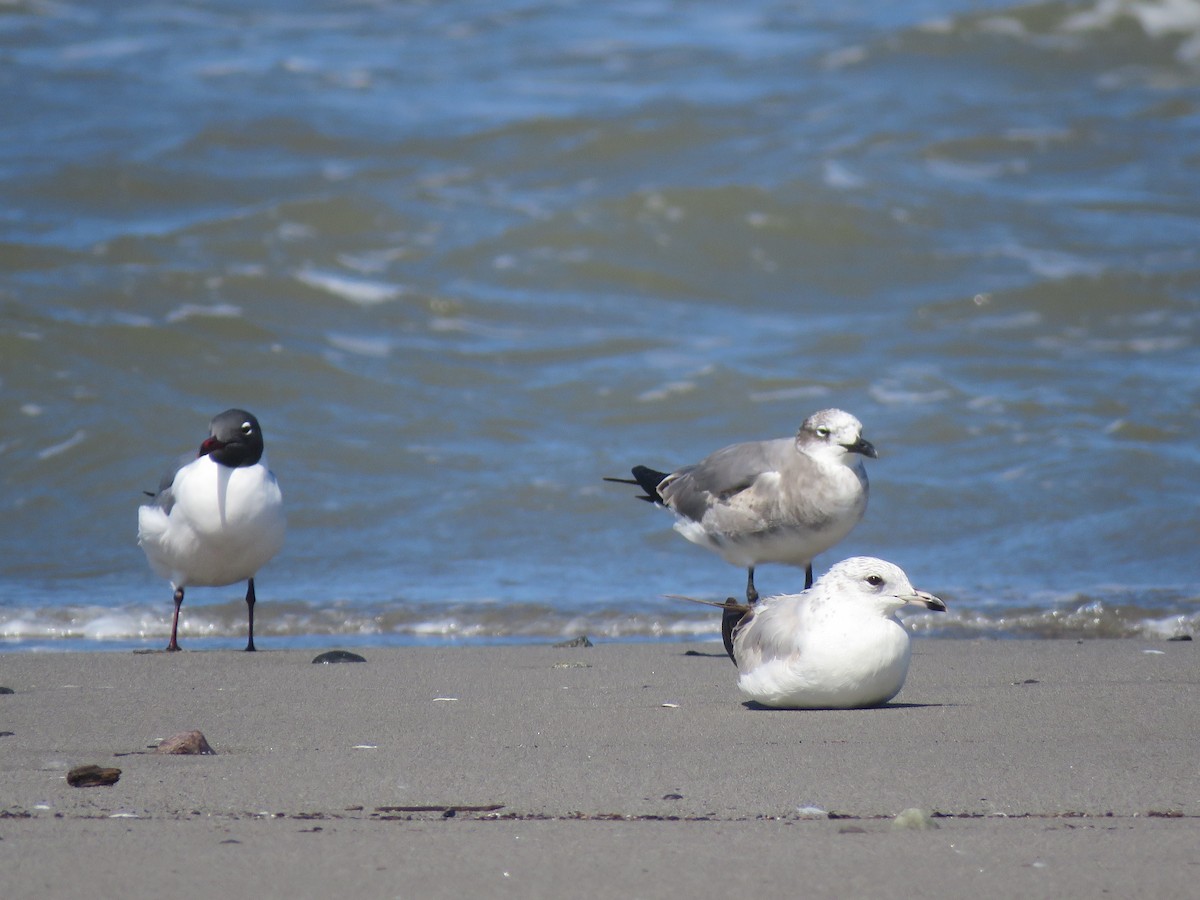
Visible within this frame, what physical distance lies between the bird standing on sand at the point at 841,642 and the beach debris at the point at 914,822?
1010 millimetres

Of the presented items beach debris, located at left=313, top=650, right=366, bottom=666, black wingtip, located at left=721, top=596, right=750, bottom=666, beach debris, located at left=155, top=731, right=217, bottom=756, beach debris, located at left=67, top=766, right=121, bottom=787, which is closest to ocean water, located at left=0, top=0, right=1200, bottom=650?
beach debris, located at left=313, top=650, right=366, bottom=666

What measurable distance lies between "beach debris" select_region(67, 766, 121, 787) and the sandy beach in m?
0.02

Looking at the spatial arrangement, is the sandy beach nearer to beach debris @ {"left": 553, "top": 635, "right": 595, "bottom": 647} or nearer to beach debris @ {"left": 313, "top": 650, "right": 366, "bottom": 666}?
beach debris @ {"left": 313, "top": 650, "right": 366, "bottom": 666}

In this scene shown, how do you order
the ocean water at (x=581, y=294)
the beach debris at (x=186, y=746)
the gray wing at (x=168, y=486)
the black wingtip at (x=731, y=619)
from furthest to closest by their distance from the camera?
the ocean water at (x=581, y=294)
the gray wing at (x=168, y=486)
the black wingtip at (x=731, y=619)
the beach debris at (x=186, y=746)

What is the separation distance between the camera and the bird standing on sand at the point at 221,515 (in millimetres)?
5750

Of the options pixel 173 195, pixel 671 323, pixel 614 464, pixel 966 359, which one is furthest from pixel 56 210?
pixel 966 359

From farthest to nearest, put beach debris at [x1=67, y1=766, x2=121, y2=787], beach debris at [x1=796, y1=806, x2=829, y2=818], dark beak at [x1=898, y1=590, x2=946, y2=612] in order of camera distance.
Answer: dark beak at [x1=898, y1=590, x2=946, y2=612] → beach debris at [x1=67, y1=766, x2=121, y2=787] → beach debris at [x1=796, y1=806, x2=829, y2=818]

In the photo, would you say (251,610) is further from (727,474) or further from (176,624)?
(727,474)

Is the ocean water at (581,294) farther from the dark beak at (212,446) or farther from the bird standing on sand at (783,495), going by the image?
the dark beak at (212,446)

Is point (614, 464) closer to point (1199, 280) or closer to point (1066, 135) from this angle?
point (1199, 280)

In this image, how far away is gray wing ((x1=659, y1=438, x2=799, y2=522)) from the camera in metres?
5.64

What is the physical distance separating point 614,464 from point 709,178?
5.82 m

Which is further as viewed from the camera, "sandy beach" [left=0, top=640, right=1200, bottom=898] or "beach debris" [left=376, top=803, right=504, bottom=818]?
"beach debris" [left=376, top=803, right=504, bottom=818]

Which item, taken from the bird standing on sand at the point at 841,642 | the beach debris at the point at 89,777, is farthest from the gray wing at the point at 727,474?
the beach debris at the point at 89,777
